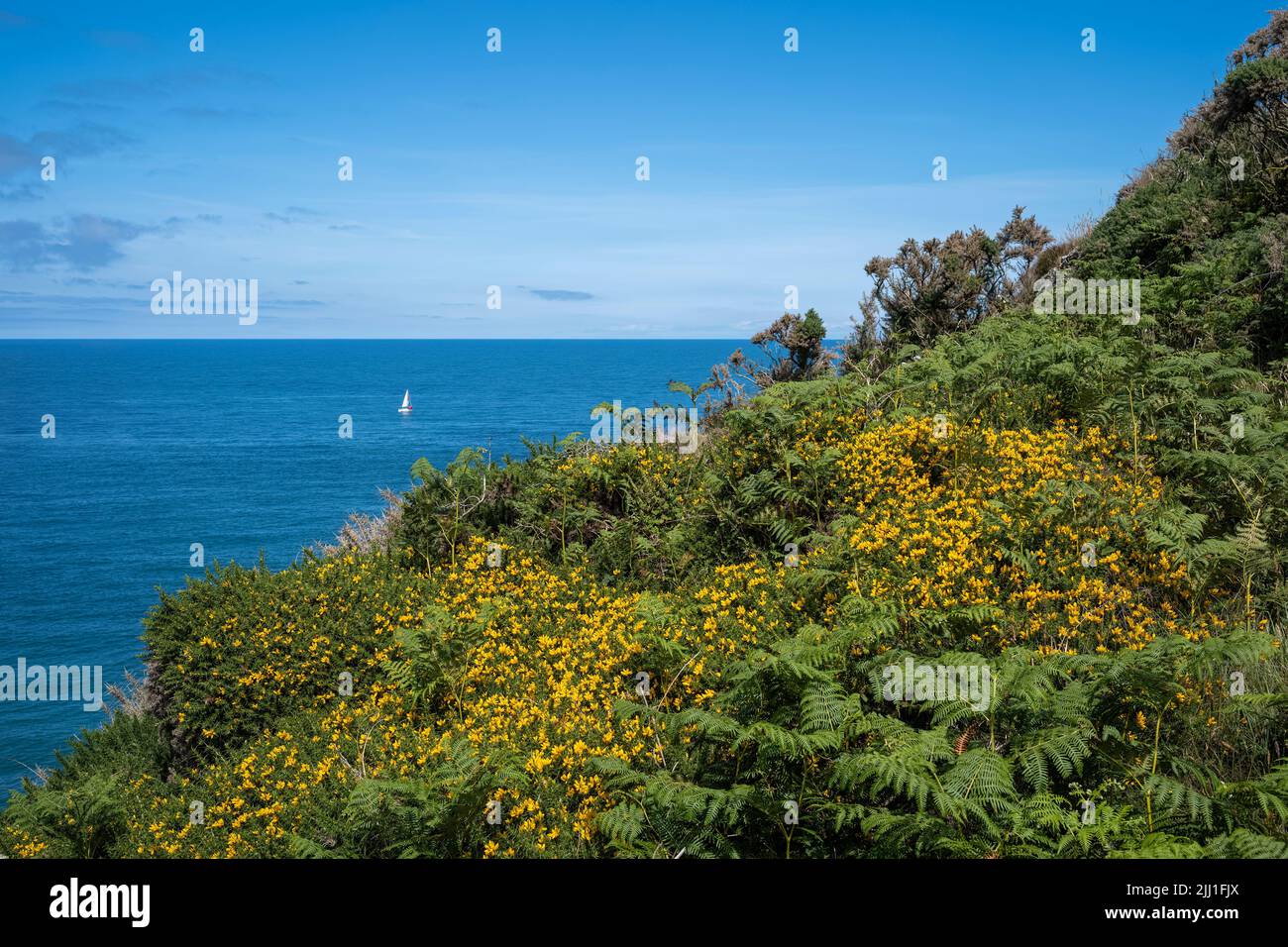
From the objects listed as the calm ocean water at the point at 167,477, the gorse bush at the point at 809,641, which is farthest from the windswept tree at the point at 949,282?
the calm ocean water at the point at 167,477

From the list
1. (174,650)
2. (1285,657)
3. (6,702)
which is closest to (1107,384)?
(1285,657)

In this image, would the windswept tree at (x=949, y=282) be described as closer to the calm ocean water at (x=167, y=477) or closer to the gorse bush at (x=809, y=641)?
the gorse bush at (x=809, y=641)

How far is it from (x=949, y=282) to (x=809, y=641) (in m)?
12.6

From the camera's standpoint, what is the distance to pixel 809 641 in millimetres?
5867

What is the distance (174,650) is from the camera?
30.3 ft

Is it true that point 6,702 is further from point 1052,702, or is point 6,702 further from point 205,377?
point 205,377

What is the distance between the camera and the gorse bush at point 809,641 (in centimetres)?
470

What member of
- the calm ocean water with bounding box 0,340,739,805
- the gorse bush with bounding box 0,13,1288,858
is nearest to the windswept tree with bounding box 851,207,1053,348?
the gorse bush with bounding box 0,13,1288,858

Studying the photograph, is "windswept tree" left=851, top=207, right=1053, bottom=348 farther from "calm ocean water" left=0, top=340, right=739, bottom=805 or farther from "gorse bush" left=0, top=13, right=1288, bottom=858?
"calm ocean water" left=0, top=340, right=739, bottom=805

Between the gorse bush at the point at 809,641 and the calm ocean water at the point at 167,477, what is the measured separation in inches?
Answer: 139

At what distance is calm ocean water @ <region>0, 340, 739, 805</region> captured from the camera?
43.2m

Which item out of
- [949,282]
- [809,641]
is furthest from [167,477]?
[809,641]

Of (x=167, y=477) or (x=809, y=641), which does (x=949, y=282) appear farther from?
(x=167, y=477)

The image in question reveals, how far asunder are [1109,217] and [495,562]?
12949 millimetres
